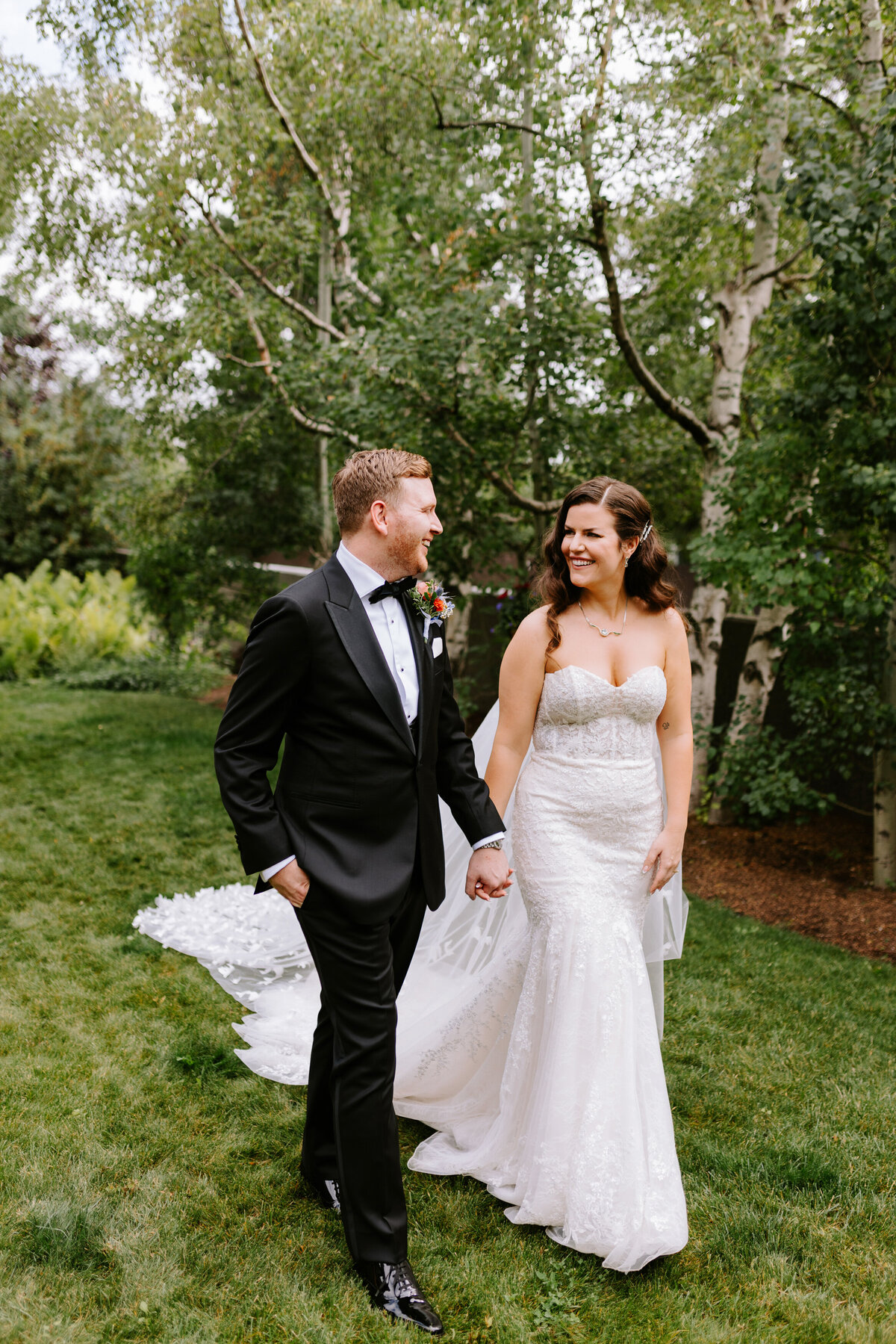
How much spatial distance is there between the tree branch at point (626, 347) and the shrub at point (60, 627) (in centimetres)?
890

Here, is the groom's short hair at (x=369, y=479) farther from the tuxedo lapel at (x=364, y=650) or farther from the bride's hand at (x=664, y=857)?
the bride's hand at (x=664, y=857)

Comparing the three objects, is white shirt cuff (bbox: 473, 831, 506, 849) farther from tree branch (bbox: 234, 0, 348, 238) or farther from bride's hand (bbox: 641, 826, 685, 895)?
tree branch (bbox: 234, 0, 348, 238)

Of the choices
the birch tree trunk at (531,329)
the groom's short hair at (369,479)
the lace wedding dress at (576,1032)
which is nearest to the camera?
the groom's short hair at (369,479)

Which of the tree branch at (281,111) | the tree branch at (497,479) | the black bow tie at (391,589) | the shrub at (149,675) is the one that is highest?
the tree branch at (281,111)

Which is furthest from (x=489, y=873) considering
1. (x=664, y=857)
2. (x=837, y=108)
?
(x=837, y=108)

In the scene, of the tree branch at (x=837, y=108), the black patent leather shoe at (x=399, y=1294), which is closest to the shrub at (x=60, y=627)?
the tree branch at (x=837, y=108)

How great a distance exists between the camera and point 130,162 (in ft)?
30.0

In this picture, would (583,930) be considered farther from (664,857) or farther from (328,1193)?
(328,1193)

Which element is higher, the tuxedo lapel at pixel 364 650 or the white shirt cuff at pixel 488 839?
the tuxedo lapel at pixel 364 650

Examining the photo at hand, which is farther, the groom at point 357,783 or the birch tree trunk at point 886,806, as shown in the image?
the birch tree trunk at point 886,806

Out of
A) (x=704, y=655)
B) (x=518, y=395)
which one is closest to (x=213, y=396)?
(x=518, y=395)

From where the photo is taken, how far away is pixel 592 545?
296 centimetres

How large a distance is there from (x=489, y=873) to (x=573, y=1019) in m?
0.48

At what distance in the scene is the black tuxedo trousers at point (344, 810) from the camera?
2.39 m
